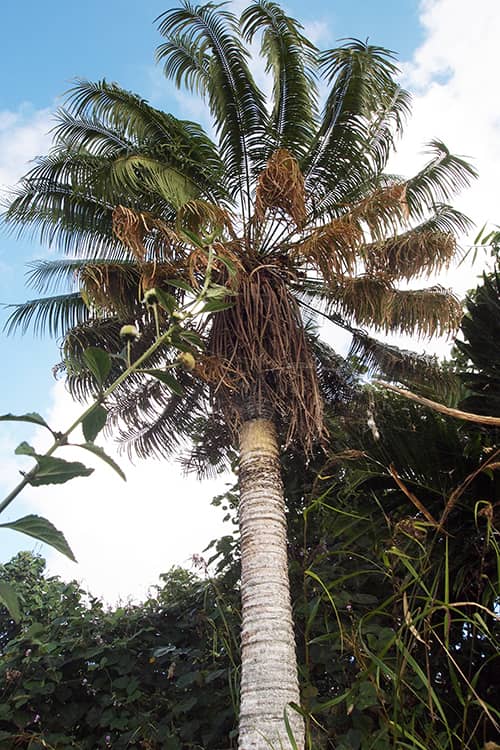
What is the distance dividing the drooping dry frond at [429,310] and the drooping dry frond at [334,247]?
0.65 m

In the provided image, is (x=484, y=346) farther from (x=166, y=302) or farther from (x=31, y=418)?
(x=31, y=418)

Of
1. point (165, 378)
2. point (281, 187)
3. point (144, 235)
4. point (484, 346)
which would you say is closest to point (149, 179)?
point (144, 235)

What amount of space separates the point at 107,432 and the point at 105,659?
243 centimetres

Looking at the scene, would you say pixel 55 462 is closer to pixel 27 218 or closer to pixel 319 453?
pixel 319 453

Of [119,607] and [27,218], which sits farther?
[27,218]

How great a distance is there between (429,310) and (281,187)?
67.6 inches

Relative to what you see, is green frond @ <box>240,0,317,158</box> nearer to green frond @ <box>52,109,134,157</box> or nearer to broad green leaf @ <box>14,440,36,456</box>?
green frond @ <box>52,109,134,157</box>

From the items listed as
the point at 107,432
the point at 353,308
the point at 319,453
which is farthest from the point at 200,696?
the point at 353,308

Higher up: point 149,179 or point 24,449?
point 149,179

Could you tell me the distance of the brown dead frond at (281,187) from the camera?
17.0 feet

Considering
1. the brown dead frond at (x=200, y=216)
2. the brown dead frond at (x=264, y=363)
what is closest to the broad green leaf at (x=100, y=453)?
the brown dead frond at (x=264, y=363)

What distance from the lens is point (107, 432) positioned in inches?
261

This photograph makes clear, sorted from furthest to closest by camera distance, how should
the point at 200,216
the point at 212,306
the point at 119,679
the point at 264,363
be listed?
the point at 264,363, the point at 200,216, the point at 119,679, the point at 212,306

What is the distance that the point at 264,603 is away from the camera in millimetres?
4227
